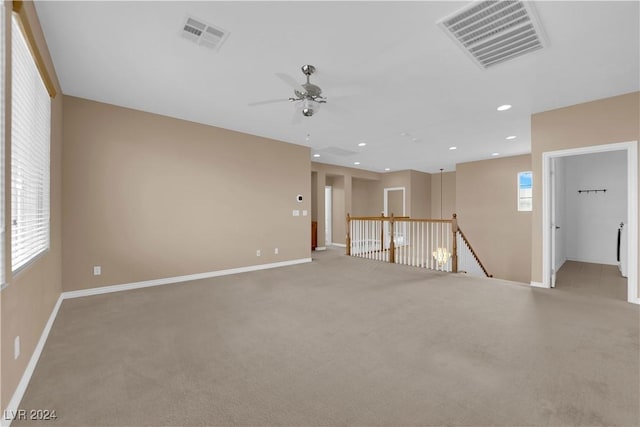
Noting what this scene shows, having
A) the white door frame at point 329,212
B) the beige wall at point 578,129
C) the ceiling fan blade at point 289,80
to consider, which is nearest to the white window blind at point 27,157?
the ceiling fan blade at point 289,80

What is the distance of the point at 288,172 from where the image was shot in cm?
614

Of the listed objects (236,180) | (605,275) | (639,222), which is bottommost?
(605,275)

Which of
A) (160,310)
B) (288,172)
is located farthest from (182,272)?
(288,172)

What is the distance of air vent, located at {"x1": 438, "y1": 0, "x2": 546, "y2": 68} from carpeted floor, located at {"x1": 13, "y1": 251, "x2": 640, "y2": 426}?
2.74 metres

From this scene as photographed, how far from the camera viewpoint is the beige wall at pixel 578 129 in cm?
359

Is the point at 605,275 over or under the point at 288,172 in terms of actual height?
under

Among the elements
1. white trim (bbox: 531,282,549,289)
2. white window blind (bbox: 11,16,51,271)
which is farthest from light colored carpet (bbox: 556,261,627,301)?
white window blind (bbox: 11,16,51,271)

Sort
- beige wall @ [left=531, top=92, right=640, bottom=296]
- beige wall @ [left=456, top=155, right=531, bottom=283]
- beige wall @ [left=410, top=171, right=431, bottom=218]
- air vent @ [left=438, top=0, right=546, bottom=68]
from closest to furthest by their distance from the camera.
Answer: air vent @ [left=438, top=0, right=546, bottom=68]
beige wall @ [left=531, top=92, right=640, bottom=296]
beige wall @ [left=456, top=155, right=531, bottom=283]
beige wall @ [left=410, top=171, right=431, bottom=218]

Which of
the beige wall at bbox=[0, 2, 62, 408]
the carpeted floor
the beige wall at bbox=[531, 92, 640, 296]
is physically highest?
the beige wall at bbox=[531, 92, 640, 296]

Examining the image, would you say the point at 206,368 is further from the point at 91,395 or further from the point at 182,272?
the point at 182,272

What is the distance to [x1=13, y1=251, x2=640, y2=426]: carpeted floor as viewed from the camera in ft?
5.24

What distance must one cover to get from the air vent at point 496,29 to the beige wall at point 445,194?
357 inches

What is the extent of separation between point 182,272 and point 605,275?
7.75 metres

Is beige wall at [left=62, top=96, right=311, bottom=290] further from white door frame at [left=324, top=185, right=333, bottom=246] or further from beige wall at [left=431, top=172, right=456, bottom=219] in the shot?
beige wall at [left=431, top=172, right=456, bottom=219]
